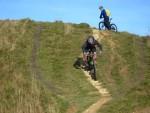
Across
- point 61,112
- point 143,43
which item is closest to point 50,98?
point 61,112

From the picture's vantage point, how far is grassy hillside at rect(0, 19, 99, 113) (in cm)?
1848

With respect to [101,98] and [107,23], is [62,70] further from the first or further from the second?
[107,23]

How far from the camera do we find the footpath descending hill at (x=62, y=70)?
1827 cm

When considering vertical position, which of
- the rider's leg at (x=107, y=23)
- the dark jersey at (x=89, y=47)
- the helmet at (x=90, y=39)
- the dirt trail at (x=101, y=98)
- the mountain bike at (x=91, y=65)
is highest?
the rider's leg at (x=107, y=23)

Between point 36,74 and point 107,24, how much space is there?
1050cm

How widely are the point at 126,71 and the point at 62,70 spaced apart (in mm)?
3485

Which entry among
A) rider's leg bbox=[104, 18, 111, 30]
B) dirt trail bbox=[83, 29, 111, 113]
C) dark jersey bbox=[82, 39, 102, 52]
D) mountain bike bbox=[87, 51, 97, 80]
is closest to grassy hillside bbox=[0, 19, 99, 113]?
dirt trail bbox=[83, 29, 111, 113]

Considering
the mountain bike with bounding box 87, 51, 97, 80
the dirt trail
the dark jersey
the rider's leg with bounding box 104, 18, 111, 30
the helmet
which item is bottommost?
the dirt trail

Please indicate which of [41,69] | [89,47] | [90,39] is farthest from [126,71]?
[41,69]

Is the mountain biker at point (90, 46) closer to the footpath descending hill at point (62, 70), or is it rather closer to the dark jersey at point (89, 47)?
the dark jersey at point (89, 47)

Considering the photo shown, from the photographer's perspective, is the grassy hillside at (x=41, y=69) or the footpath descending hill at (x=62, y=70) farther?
the grassy hillside at (x=41, y=69)

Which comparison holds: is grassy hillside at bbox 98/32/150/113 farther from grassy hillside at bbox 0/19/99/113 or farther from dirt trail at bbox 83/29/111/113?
grassy hillside at bbox 0/19/99/113

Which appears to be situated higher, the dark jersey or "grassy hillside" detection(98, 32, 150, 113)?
the dark jersey

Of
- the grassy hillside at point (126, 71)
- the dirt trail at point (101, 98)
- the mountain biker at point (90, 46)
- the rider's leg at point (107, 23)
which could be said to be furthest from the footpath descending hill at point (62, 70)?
the mountain biker at point (90, 46)
